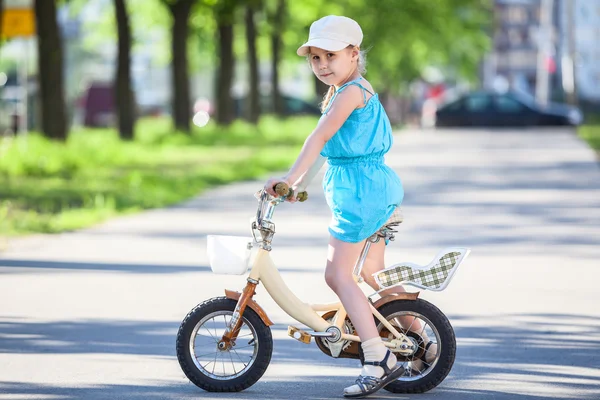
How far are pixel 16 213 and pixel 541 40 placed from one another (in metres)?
49.9

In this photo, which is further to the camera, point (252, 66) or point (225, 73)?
point (252, 66)

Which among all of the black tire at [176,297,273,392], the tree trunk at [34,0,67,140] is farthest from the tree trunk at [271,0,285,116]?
the black tire at [176,297,273,392]

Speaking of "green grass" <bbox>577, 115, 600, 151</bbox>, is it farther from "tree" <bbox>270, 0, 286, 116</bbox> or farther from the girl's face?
the girl's face

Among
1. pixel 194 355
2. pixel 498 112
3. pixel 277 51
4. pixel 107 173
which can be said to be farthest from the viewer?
pixel 498 112

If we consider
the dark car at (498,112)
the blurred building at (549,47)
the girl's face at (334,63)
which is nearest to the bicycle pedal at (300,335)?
the girl's face at (334,63)

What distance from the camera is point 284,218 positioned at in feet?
51.9

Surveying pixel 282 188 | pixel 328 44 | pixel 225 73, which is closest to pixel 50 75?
pixel 225 73

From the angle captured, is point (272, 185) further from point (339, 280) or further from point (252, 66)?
point (252, 66)

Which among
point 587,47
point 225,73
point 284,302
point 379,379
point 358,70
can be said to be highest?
point 587,47

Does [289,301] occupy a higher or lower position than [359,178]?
lower

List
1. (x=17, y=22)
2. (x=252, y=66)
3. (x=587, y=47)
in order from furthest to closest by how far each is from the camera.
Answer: (x=587, y=47) < (x=252, y=66) < (x=17, y=22)

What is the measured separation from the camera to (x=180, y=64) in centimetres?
3497

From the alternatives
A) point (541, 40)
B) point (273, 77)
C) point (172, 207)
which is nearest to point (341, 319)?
point (172, 207)

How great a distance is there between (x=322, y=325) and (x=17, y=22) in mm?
17201
